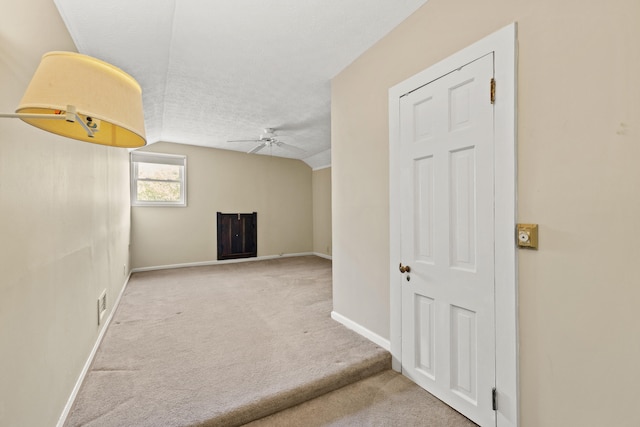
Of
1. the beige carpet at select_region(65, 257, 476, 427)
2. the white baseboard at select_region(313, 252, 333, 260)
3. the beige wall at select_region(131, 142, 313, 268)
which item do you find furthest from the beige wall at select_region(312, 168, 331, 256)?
the beige carpet at select_region(65, 257, 476, 427)

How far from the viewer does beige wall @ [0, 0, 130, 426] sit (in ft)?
3.28

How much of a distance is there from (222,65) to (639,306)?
3.16m

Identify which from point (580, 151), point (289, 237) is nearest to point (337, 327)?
point (580, 151)

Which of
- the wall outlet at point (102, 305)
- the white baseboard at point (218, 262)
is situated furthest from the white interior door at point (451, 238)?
the white baseboard at point (218, 262)

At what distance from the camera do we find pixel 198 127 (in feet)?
14.5

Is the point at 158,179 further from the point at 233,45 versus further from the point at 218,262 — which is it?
the point at 233,45

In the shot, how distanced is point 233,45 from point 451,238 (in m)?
2.26

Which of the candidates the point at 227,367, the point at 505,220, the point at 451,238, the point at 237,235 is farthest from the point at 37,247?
the point at 237,235

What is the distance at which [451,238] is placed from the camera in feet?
5.37

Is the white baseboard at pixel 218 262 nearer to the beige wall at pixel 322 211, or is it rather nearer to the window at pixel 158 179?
the beige wall at pixel 322 211

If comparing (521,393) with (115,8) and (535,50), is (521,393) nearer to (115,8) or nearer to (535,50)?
(535,50)

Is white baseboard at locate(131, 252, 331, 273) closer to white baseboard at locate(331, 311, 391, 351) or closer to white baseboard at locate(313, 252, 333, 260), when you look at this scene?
white baseboard at locate(313, 252, 333, 260)

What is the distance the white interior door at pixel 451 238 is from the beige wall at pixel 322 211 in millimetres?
4752

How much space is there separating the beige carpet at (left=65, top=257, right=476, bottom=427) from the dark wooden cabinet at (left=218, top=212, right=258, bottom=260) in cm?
272
